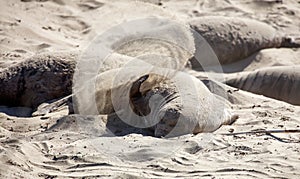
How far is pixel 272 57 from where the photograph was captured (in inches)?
316

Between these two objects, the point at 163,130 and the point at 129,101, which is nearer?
the point at 163,130

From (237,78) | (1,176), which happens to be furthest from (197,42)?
(1,176)

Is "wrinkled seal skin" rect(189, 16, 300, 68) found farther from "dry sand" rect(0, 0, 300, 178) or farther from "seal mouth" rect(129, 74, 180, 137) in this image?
"seal mouth" rect(129, 74, 180, 137)

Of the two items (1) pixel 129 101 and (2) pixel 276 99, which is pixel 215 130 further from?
(2) pixel 276 99

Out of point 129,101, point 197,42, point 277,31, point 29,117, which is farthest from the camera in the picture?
point 277,31

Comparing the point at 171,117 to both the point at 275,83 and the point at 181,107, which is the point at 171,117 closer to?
the point at 181,107

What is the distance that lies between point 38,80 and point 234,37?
9.64 feet

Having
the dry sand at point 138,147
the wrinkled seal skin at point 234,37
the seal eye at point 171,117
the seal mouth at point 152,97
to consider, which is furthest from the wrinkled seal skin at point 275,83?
the seal eye at point 171,117

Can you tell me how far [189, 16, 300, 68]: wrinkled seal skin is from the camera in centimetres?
802

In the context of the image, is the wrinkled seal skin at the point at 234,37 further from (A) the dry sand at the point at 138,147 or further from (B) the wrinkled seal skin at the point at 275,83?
(A) the dry sand at the point at 138,147

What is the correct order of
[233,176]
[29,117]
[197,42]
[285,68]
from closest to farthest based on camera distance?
[233,176]
[29,117]
[285,68]
[197,42]

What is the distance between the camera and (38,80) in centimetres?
612

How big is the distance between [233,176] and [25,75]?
8.98ft

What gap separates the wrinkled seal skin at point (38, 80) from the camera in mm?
6094
